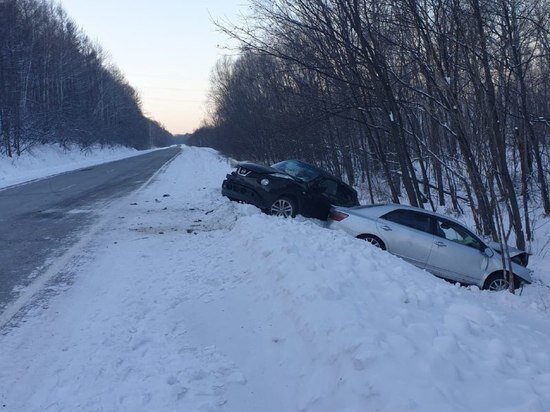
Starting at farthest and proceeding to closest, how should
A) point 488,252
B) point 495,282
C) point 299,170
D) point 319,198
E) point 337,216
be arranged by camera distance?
1. point 299,170
2. point 319,198
3. point 337,216
4. point 495,282
5. point 488,252

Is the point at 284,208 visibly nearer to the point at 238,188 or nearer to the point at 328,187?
the point at 238,188

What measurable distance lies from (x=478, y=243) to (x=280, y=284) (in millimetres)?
5449

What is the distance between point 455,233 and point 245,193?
16.4 feet

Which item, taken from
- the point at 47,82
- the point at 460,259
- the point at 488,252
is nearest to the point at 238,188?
the point at 460,259

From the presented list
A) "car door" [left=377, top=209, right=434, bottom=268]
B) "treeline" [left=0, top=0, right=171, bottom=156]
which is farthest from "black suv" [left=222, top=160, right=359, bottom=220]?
"treeline" [left=0, top=0, right=171, bottom=156]

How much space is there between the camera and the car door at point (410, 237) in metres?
9.66

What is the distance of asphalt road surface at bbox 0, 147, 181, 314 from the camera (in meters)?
6.60

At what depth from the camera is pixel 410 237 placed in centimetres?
970

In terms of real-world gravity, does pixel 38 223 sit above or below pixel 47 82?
below

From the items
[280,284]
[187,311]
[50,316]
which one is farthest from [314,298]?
[50,316]

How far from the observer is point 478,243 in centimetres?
959

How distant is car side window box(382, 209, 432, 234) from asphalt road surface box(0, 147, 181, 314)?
6.12 meters

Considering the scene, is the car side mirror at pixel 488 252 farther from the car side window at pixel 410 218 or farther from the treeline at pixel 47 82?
the treeline at pixel 47 82

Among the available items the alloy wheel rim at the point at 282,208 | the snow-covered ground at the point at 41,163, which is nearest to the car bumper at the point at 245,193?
the alloy wheel rim at the point at 282,208
